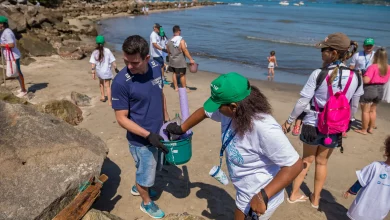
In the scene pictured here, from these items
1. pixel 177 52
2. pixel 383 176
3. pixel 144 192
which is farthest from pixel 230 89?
pixel 177 52

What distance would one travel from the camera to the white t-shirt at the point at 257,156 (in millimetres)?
2139

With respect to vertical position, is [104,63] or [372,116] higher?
[104,63]

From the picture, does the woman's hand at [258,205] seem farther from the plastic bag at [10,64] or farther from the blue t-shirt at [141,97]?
the plastic bag at [10,64]

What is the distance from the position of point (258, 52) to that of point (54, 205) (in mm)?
15969

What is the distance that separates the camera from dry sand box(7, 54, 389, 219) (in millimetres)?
4148

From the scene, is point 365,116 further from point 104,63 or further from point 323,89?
point 104,63

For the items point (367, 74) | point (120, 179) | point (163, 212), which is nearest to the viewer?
point (163, 212)

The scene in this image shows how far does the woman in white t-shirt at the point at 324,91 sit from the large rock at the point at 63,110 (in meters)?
4.47

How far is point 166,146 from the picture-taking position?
10.9ft

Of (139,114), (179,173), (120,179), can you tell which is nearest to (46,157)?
(139,114)

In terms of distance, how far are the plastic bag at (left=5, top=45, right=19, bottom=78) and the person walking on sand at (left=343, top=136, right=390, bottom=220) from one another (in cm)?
784

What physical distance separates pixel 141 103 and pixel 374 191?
253 cm

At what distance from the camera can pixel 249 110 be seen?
215cm

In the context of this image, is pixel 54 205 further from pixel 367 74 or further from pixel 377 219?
pixel 367 74
